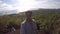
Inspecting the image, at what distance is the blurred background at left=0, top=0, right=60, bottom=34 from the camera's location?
5.24 ft

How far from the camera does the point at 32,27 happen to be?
5.15 ft

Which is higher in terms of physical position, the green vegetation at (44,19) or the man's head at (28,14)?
the man's head at (28,14)

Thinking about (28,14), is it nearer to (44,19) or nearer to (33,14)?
(33,14)

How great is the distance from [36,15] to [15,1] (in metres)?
0.32

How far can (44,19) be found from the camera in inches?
63.6

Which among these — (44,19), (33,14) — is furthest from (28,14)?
(44,19)

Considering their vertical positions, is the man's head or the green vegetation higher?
the man's head

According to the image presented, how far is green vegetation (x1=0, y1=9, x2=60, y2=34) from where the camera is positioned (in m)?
1.59

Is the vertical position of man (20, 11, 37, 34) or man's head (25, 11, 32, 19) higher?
man's head (25, 11, 32, 19)

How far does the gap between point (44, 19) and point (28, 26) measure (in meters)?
0.21

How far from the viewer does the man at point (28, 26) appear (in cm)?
156

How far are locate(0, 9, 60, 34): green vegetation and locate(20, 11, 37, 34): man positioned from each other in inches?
2.1

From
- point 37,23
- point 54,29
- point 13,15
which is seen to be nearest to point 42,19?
point 37,23

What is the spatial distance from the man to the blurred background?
5cm
